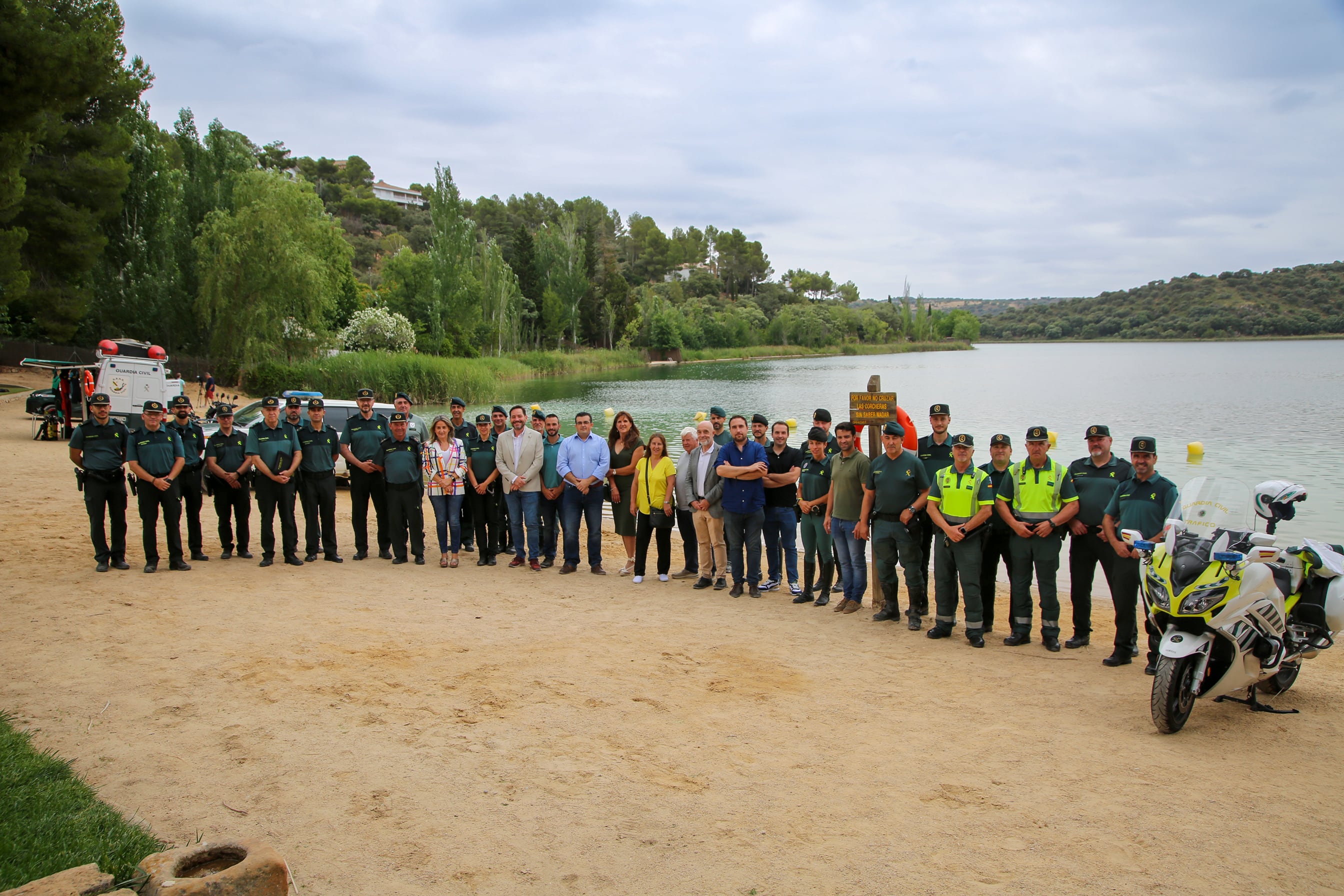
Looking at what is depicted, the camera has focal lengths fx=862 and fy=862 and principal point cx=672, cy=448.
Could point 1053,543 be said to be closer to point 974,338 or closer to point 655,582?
point 655,582

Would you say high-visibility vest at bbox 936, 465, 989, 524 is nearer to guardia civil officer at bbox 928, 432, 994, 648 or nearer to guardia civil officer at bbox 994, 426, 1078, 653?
guardia civil officer at bbox 928, 432, 994, 648

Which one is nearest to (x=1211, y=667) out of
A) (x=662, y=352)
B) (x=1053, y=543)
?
(x=1053, y=543)

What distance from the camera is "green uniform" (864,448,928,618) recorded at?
25.6ft

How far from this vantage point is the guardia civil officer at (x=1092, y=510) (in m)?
7.06

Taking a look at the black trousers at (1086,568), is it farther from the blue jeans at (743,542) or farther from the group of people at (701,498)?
the blue jeans at (743,542)

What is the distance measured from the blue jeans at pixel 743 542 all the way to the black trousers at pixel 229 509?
549 cm

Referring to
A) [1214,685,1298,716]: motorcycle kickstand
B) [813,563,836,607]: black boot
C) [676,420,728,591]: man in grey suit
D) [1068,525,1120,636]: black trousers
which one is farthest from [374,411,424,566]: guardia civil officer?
[1214,685,1298,716]: motorcycle kickstand

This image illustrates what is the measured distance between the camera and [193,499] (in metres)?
9.48

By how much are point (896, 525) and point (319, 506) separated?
6.66 meters

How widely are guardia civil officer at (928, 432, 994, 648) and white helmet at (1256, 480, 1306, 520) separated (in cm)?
203

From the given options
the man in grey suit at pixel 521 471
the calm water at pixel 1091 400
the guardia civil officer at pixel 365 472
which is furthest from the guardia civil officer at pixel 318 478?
the calm water at pixel 1091 400

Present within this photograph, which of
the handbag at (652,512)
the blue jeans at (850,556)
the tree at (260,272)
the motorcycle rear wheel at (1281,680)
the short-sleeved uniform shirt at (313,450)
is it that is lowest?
the motorcycle rear wheel at (1281,680)

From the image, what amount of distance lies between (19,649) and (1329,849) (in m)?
8.00

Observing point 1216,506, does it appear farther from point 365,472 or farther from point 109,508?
point 109,508
